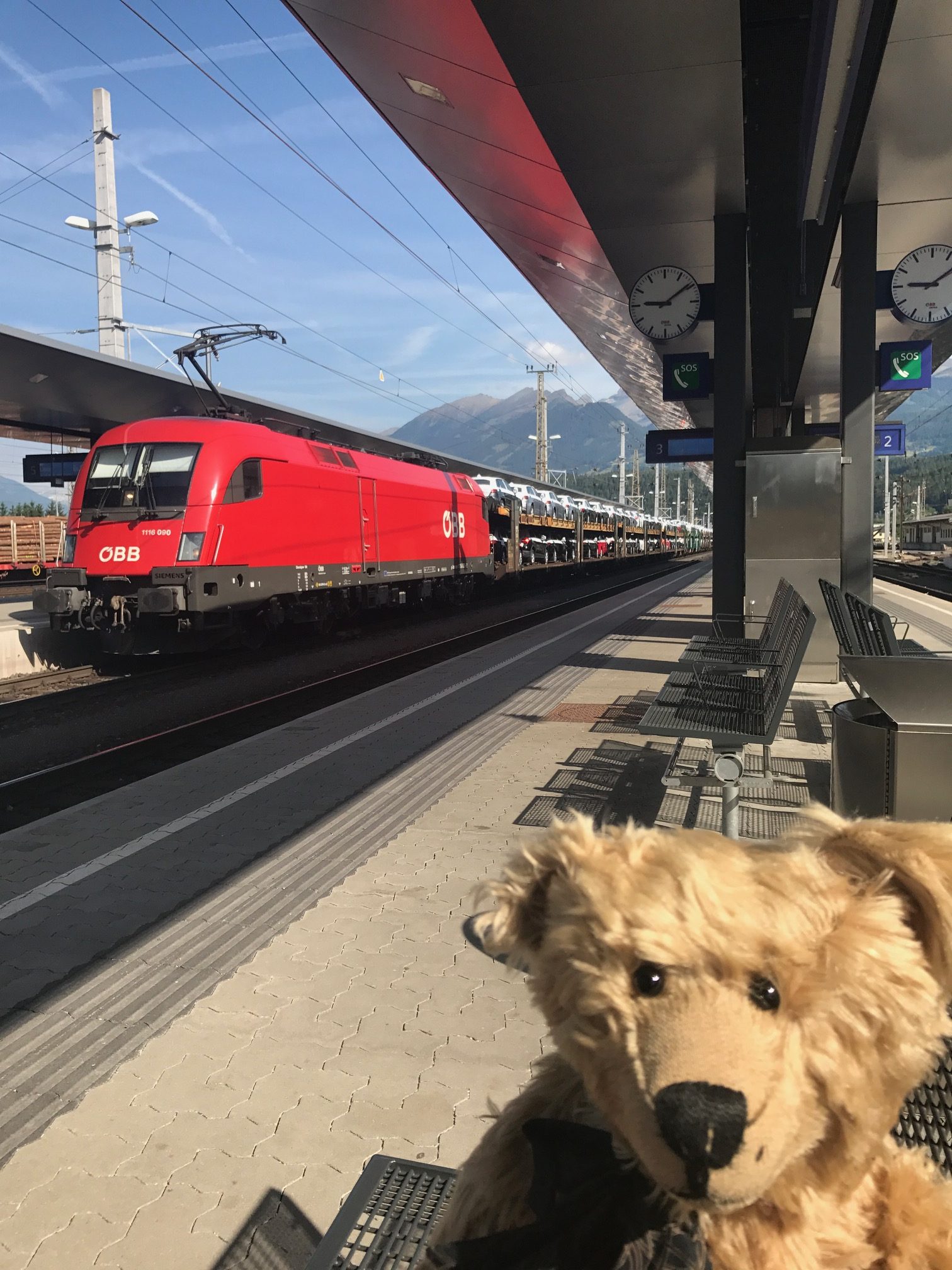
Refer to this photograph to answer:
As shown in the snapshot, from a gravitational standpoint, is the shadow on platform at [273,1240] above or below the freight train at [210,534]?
below

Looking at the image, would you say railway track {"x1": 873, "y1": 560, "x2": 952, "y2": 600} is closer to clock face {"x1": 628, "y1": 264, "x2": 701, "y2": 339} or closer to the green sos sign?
the green sos sign

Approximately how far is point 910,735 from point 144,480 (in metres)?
11.5

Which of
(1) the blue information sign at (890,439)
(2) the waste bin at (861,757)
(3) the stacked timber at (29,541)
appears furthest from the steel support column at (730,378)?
(3) the stacked timber at (29,541)

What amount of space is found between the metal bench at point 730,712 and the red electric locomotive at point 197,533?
7948 millimetres

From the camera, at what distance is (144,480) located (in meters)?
12.9

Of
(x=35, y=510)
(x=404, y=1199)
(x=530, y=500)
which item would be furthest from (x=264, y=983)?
(x=35, y=510)

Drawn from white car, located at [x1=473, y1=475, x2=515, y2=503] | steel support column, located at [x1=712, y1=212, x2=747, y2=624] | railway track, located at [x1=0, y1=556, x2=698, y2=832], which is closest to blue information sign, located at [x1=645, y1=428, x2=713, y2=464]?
steel support column, located at [x1=712, y1=212, x2=747, y2=624]

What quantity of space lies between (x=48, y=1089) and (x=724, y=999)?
2.70m

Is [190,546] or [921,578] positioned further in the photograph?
[921,578]

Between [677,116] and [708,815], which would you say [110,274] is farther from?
[708,815]

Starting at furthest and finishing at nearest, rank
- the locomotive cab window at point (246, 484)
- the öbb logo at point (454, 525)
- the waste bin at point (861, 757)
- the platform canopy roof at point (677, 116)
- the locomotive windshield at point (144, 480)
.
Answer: the öbb logo at point (454, 525) < the locomotive cab window at point (246, 484) < the locomotive windshield at point (144, 480) < the platform canopy roof at point (677, 116) < the waste bin at point (861, 757)

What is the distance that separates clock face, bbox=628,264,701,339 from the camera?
36.6 feet

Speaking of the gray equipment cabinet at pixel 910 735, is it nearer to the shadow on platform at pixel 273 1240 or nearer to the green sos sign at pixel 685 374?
the shadow on platform at pixel 273 1240

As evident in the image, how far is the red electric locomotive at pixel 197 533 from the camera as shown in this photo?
40.9 feet
